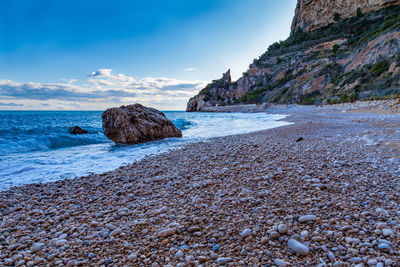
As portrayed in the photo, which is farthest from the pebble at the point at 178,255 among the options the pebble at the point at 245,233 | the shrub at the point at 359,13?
the shrub at the point at 359,13

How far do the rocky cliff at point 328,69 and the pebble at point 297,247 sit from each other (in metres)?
23.9

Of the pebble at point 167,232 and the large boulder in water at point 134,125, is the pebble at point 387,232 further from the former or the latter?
the large boulder in water at point 134,125

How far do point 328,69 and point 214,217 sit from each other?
46943mm

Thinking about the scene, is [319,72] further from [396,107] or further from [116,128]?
[116,128]

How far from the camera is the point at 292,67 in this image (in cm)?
5712

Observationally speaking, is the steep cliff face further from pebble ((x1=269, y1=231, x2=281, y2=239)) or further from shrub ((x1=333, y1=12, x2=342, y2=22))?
pebble ((x1=269, y1=231, x2=281, y2=239))

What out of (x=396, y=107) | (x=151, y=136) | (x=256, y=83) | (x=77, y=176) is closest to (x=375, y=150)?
(x=77, y=176)

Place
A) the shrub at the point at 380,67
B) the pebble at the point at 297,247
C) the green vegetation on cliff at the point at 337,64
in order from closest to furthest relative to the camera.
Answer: the pebble at the point at 297,247 < the green vegetation on cliff at the point at 337,64 < the shrub at the point at 380,67

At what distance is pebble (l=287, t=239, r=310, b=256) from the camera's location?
5.60 feet

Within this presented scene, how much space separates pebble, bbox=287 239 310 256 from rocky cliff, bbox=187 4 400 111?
2391 cm

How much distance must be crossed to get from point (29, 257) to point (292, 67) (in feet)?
212

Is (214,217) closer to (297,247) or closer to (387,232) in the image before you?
(297,247)

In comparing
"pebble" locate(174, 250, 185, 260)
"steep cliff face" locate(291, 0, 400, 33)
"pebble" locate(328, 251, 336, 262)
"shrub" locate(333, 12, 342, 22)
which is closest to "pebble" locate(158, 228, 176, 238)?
"pebble" locate(174, 250, 185, 260)

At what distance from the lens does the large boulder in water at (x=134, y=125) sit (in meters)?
9.78
